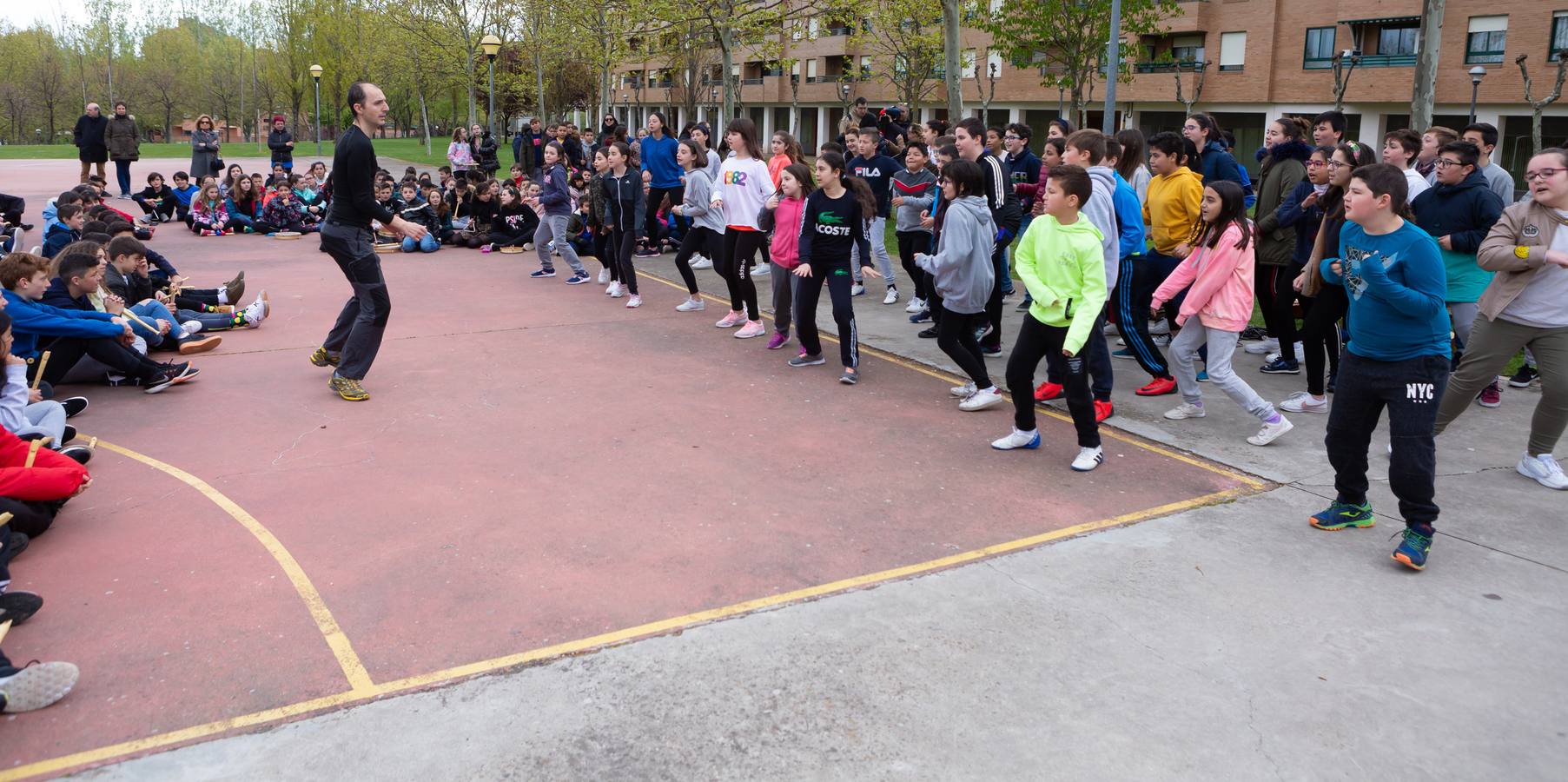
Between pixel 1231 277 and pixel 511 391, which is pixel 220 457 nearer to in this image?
pixel 511 391

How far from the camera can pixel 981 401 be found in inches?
294

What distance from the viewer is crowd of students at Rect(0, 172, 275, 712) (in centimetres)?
485

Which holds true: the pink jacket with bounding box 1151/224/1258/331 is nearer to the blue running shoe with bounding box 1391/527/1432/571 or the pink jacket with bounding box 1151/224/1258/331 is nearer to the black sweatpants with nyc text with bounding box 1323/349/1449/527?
the black sweatpants with nyc text with bounding box 1323/349/1449/527

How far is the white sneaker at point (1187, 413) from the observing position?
Result: 7.22 metres

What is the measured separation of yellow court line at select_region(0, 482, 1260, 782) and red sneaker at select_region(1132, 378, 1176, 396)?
2.38m

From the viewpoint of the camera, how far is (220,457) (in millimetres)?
6402

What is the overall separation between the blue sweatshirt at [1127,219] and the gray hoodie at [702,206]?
3997mm

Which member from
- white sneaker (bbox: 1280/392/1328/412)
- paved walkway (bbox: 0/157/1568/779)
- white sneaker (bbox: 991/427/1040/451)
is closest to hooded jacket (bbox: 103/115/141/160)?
paved walkway (bbox: 0/157/1568/779)

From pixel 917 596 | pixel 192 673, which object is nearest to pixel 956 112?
pixel 917 596

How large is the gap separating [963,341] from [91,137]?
2303 centimetres

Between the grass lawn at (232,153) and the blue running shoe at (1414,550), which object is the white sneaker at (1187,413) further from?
the grass lawn at (232,153)

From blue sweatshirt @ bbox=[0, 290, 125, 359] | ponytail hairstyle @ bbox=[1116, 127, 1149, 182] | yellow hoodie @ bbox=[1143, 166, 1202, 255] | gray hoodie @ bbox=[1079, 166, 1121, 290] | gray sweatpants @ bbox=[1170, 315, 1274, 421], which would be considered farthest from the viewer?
ponytail hairstyle @ bbox=[1116, 127, 1149, 182]

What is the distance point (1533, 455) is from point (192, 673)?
21.8 ft

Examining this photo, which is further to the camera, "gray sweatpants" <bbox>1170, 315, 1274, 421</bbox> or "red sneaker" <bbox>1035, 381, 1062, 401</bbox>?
"red sneaker" <bbox>1035, 381, 1062, 401</bbox>
